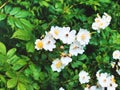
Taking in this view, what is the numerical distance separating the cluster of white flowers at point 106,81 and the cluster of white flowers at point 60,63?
26 centimetres

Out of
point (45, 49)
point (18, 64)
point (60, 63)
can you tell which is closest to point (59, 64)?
point (60, 63)

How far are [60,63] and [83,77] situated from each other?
19 cm

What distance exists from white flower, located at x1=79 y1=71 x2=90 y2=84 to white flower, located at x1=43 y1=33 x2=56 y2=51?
292 mm

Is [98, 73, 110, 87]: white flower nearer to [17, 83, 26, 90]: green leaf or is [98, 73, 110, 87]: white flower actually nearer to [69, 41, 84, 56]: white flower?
[69, 41, 84, 56]: white flower

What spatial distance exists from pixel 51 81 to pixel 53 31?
35cm

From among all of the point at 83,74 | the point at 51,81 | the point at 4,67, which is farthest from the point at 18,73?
the point at 83,74

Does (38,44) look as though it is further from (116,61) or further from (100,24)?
(116,61)

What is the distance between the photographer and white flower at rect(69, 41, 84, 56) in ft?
7.17

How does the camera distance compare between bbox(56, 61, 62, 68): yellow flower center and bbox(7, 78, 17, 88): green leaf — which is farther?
bbox(56, 61, 62, 68): yellow flower center

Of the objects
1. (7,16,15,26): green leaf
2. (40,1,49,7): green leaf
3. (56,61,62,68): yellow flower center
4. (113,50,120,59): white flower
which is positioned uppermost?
(7,16,15,26): green leaf

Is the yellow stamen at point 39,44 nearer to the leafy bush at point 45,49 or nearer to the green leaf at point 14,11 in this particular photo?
the leafy bush at point 45,49

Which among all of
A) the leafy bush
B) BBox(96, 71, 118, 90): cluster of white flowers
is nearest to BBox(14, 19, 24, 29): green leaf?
the leafy bush

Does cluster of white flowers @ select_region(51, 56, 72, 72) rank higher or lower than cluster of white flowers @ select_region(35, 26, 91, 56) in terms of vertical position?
lower

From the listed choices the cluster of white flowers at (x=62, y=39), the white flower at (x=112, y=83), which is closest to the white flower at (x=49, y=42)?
the cluster of white flowers at (x=62, y=39)
